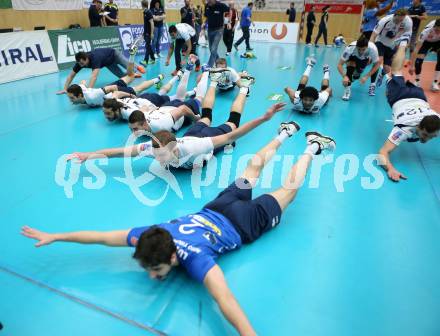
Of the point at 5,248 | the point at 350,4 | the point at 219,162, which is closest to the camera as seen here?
the point at 5,248

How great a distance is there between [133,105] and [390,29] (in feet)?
17.1

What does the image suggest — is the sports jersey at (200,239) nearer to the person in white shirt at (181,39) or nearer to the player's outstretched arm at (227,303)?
the player's outstretched arm at (227,303)

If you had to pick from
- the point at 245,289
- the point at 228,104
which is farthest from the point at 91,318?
the point at 228,104

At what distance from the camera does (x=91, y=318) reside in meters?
2.04

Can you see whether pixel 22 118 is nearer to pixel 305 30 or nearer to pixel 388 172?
pixel 388 172

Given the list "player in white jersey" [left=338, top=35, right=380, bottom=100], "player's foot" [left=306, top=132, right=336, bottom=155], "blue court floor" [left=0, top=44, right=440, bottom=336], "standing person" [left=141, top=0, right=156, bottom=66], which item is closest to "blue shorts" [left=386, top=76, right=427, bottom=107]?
"blue court floor" [left=0, top=44, right=440, bottom=336]

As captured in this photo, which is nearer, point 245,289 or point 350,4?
point 245,289

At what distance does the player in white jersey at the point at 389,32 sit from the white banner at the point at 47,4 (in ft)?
34.7

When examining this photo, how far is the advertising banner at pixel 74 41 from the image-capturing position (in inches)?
342

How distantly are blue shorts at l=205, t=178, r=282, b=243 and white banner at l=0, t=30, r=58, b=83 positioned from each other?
23.8 ft

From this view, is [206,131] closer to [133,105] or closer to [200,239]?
[133,105]

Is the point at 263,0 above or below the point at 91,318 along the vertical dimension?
above

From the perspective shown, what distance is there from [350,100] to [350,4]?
14233 mm

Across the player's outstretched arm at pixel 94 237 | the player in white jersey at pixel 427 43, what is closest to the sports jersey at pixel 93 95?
the player's outstretched arm at pixel 94 237
